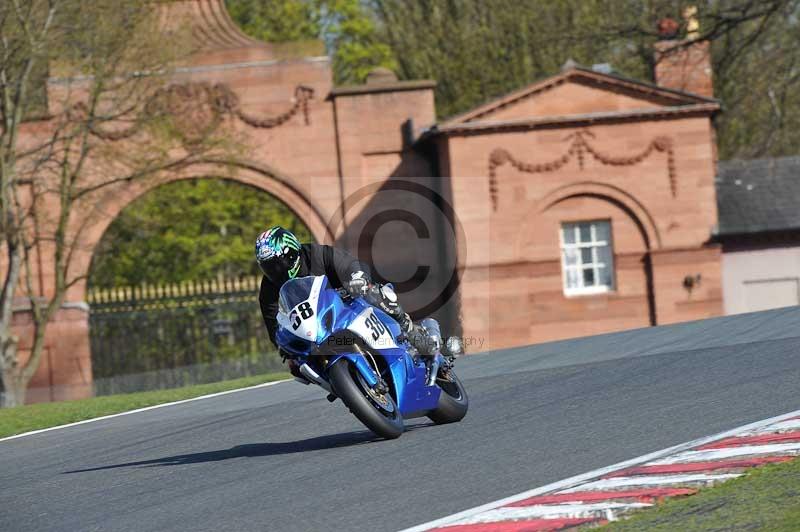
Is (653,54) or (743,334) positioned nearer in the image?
(743,334)

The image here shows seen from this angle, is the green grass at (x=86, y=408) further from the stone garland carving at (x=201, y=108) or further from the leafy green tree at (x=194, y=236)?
the leafy green tree at (x=194, y=236)

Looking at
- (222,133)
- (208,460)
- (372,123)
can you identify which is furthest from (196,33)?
(208,460)

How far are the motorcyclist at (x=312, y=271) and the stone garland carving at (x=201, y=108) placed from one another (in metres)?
20.7

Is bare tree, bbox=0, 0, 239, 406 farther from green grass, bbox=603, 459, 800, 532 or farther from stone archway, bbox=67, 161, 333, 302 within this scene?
green grass, bbox=603, 459, 800, 532

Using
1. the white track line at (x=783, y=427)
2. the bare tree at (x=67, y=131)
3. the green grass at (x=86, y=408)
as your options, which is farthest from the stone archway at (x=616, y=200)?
the white track line at (x=783, y=427)

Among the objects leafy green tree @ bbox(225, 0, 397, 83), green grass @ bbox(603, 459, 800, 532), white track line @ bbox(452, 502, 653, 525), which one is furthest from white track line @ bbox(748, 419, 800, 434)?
leafy green tree @ bbox(225, 0, 397, 83)

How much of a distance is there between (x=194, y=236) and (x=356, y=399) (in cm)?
4053

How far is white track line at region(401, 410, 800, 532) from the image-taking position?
7.04 meters

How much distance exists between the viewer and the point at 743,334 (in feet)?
48.6

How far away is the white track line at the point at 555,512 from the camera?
689 cm

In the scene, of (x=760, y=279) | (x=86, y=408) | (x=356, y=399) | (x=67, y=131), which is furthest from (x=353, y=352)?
(x=760, y=279)

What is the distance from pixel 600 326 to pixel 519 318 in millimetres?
1957

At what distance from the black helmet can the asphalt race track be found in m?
1.28

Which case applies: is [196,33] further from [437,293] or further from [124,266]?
[124,266]
